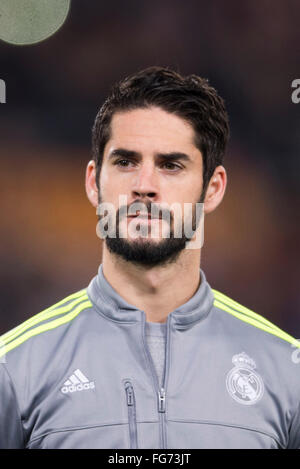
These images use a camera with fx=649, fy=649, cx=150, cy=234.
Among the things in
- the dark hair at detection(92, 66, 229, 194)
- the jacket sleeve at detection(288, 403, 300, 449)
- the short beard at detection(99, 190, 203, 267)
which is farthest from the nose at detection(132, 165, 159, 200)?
the jacket sleeve at detection(288, 403, 300, 449)

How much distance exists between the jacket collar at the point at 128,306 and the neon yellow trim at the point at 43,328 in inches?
2.2

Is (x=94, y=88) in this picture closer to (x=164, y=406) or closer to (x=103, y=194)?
(x=103, y=194)

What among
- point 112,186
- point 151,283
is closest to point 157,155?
point 112,186

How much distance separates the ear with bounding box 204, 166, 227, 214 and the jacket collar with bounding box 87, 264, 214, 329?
285 mm

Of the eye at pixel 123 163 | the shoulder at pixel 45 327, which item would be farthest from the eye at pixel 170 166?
the shoulder at pixel 45 327

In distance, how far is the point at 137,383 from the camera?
6.40ft

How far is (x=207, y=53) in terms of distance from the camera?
3.90 metres

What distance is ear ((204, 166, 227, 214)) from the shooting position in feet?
7.43

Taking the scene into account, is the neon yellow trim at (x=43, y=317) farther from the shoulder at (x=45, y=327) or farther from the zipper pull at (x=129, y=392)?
the zipper pull at (x=129, y=392)

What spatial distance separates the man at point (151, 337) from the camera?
6.30 feet

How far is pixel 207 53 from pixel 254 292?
4.84 ft

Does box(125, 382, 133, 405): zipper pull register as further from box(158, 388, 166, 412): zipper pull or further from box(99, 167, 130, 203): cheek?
box(99, 167, 130, 203): cheek

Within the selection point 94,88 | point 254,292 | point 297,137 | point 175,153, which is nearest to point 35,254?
point 94,88

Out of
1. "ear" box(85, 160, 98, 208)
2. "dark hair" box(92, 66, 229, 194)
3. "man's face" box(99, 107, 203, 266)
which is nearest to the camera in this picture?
"man's face" box(99, 107, 203, 266)
